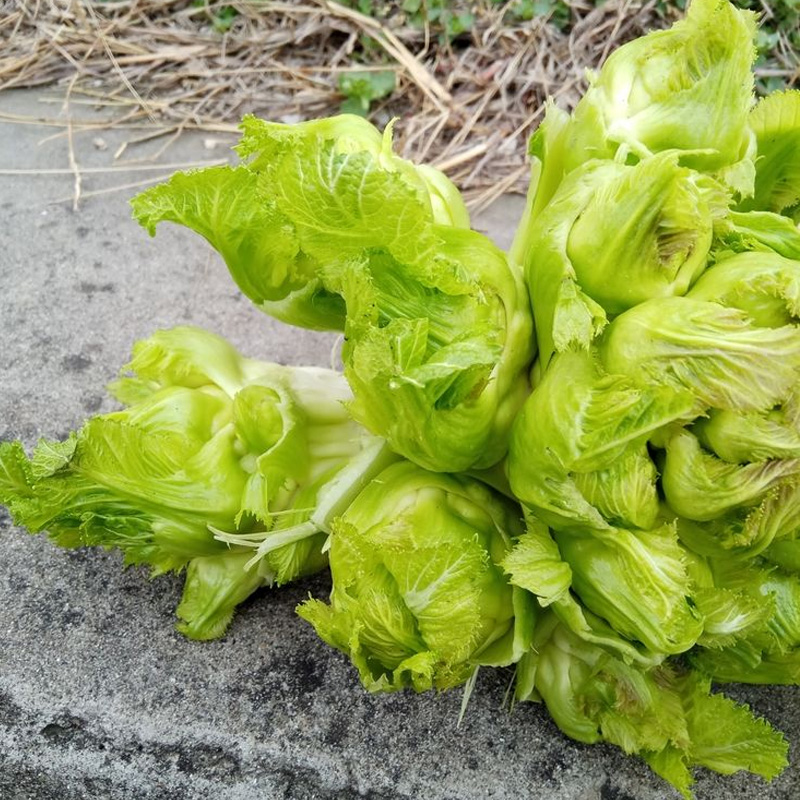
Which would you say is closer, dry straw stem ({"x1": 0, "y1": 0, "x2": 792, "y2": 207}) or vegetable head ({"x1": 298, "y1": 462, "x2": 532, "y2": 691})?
vegetable head ({"x1": 298, "y1": 462, "x2": 532, "y2": 691})

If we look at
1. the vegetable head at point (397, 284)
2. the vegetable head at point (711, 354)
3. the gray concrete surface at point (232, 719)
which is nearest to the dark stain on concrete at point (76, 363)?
the gray concrete surface at point (232, 719)

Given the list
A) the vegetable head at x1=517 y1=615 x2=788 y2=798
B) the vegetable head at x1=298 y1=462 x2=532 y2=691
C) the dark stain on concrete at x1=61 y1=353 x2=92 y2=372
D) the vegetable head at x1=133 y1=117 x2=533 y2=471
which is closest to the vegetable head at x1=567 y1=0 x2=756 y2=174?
the vegetable head at x1=133 y1=117 x2=533 y2=471

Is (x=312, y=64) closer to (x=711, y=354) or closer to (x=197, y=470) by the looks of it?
(x=197, y=470)

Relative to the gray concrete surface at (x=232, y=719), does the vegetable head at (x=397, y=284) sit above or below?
above

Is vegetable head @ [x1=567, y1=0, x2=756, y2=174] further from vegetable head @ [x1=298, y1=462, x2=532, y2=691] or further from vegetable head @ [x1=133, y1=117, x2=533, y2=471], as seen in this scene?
vegetable head @ [x1=298, y1=462, x2=532, y2=691]

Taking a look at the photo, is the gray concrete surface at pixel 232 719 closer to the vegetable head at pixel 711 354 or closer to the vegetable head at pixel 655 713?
the vegetable head at pixel 655 713

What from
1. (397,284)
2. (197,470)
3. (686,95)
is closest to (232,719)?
(197,470)

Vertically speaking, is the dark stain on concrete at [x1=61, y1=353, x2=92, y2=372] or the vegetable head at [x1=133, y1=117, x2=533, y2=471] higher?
the vegetable head at [x1=133, y1=117, x2=533, y2=471]
